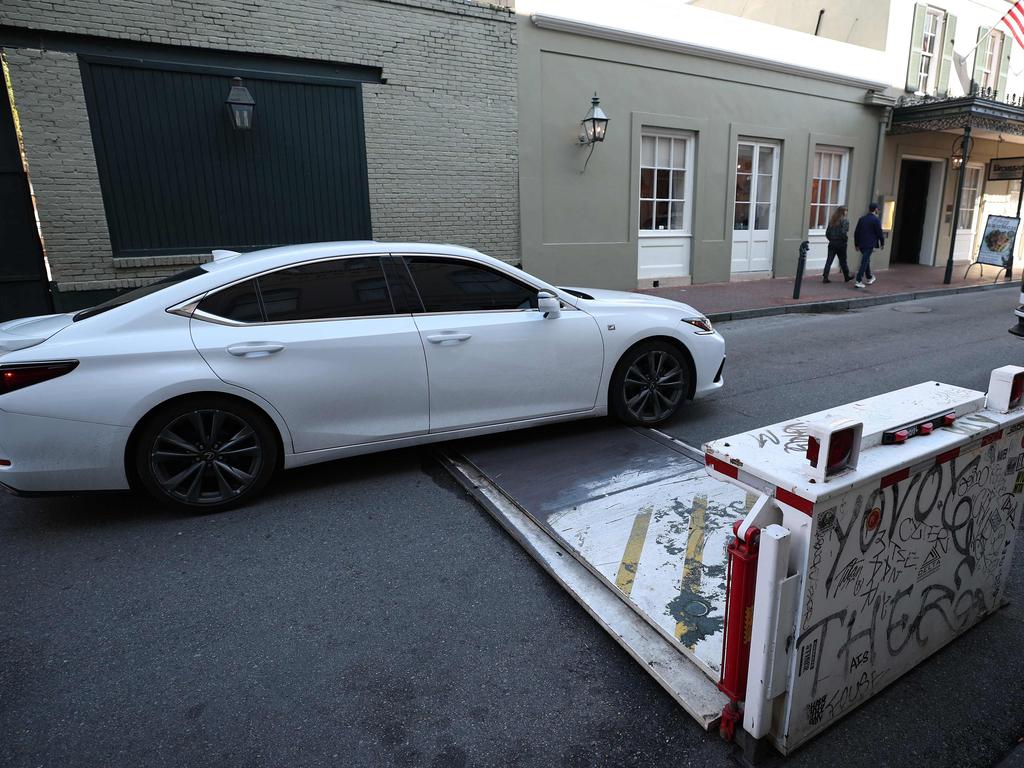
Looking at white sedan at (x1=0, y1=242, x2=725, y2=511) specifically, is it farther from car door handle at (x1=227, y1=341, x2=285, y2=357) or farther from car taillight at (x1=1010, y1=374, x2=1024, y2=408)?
car taillight at (x1=1010, y1=374, x2=1024, y2=408)

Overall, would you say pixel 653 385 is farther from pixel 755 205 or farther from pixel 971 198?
pixel 971 198

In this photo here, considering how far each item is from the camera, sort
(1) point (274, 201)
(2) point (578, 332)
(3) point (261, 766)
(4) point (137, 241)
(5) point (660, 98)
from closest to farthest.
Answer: (3) point (261, 766) < (2) point (578, 332) < (4) point (137, 241) < (1) point (274, 201) < (5) point (660, 98)

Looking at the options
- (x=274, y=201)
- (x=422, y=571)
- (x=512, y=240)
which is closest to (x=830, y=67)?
(x=512, y=240)

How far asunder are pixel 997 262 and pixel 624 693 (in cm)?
1744

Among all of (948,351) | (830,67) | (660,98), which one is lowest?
(948,351)

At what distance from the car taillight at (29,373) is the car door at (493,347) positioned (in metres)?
2.01

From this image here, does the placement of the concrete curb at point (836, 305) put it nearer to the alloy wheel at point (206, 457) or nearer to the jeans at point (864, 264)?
the jeans at point (864, 264)

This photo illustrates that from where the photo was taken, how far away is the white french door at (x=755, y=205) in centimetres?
1480

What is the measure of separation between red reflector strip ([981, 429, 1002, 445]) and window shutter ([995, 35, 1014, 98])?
74.1 ft

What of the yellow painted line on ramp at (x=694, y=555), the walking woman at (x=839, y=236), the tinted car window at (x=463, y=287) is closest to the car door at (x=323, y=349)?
the tinted car window at (x=463, y=287)

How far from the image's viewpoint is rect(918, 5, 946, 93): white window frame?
1697 cm

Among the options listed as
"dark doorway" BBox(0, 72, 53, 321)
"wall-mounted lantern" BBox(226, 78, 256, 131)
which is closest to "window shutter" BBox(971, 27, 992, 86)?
"wall-mounted lantern" BBox(226, 78, 256, 131)

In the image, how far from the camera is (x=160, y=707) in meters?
2.43

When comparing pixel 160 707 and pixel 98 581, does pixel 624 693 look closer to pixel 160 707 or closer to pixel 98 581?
pixel 160 707
